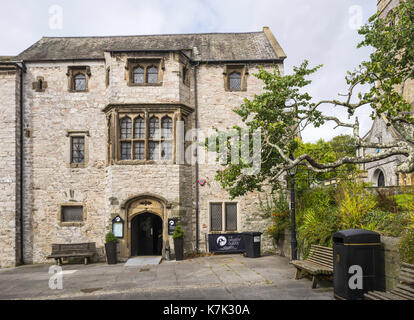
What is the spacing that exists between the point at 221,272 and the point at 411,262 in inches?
239

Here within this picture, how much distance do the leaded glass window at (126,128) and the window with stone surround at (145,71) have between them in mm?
1687

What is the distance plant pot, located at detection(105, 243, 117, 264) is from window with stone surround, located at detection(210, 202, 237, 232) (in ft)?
15.0

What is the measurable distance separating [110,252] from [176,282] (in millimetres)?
5295

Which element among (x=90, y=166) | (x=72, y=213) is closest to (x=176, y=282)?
(x=72, y=213)

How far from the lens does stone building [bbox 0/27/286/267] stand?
1555 centimetres

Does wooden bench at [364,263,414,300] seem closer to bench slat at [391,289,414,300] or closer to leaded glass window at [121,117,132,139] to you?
bench slat at [391,289,414,300]

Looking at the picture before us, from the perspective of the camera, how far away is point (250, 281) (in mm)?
9852

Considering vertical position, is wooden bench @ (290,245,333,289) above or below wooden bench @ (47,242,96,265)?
above

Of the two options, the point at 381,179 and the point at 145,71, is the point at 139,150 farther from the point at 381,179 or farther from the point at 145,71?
the point at 381,179

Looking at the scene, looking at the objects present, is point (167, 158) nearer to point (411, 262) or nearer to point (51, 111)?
point (51, 111)

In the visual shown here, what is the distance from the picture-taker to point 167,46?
59.1ft

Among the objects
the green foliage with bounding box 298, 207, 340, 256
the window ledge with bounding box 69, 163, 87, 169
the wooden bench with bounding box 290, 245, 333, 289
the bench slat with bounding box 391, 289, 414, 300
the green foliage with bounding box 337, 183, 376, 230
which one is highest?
the window ledge with bounding box 69, 163, 87, 169

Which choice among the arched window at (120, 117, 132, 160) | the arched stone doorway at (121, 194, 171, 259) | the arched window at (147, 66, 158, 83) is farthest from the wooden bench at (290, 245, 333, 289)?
the arched window at (147, 66, 158, 83)

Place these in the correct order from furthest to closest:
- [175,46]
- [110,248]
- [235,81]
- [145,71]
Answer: [175,46] < [235,81] < [145,71] < [110,248]
